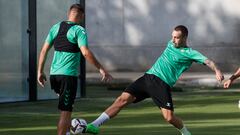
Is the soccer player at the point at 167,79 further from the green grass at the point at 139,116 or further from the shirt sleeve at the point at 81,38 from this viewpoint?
the shirt sleeve at the point at 81,38

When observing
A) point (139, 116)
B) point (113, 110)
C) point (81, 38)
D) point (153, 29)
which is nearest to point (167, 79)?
point (113, 110)

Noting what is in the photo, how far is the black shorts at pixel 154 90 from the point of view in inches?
425

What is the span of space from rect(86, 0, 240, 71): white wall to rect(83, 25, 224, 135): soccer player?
1595 cm

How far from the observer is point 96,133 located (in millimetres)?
11078

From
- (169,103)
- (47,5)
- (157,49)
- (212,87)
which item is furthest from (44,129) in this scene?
(157,49)

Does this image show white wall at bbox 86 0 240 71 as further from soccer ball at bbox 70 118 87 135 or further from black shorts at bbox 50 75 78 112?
black shorts at bbox 50 75 78 112

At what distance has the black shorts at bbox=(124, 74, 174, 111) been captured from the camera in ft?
35.4

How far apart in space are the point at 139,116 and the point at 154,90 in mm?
3569

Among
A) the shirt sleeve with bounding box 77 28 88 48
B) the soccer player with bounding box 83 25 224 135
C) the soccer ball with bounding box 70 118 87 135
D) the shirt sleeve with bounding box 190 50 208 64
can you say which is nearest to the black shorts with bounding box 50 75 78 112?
the shirt sleeve with bounding box 77 28 88 48

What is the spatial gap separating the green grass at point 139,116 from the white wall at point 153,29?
7.62 meters

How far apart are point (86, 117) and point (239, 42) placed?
1325cm

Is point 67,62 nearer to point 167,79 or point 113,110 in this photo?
point 113,110

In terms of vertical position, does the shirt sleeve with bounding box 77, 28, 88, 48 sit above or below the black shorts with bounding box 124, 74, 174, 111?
above

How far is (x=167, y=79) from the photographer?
10875mm
